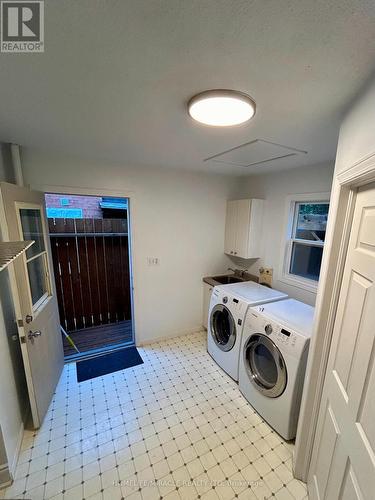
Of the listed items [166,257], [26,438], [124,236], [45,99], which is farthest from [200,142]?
[26,438]

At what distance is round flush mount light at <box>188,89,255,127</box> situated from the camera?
0.99 meters

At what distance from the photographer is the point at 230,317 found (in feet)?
7.38


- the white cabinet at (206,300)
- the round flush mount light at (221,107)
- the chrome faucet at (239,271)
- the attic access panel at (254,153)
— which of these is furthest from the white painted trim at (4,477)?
the chrome faucet at (239,271)

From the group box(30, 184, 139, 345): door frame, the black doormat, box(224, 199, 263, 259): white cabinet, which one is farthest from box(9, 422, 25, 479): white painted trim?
box(224, 199, 263, 259): white cabinet

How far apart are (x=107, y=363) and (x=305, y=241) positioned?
277 centimetres

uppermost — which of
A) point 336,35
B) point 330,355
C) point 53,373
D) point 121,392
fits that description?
point 336,35

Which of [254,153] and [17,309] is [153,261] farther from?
[254,153]

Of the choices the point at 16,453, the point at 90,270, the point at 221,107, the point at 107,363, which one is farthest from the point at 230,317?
the point at 90,270

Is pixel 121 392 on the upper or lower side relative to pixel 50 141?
lower

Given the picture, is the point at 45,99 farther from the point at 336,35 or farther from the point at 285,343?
the point at 285,343

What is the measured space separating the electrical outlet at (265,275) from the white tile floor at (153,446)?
1.28 m

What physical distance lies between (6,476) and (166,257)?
220 cm

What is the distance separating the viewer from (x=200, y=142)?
5.51 feet

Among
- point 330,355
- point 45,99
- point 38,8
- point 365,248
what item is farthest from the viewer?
point 330,355
